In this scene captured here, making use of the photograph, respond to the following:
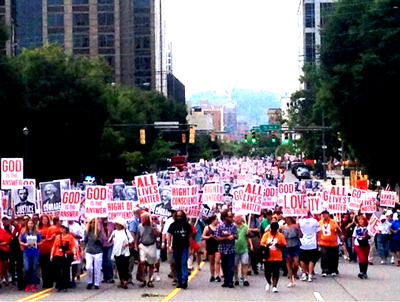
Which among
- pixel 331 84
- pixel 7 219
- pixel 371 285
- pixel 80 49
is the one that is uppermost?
pixel 80 49

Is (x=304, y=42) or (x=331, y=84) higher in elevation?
(x=304, y=42)

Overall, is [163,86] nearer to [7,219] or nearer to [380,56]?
[380,56]

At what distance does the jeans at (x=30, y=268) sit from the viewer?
75.0 ft

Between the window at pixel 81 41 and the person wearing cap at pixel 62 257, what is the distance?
11859 cm

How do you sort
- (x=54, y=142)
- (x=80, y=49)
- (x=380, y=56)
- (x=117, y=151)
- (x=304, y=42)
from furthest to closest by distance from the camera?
(x=304, y=42), (x=80, y=49), (x=117, y=151), (x=54, y=142), (x=380, y=56)

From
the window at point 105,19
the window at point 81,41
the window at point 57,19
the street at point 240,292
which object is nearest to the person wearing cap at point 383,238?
the street at point 240,292

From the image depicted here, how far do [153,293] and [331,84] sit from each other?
3504 cm

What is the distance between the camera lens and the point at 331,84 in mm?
54906

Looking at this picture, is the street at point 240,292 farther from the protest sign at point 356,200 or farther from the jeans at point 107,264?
the protest sign at point 356,200

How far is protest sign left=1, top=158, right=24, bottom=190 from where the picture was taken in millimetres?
26219

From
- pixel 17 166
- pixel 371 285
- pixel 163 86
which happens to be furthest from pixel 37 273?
pixel 163 86

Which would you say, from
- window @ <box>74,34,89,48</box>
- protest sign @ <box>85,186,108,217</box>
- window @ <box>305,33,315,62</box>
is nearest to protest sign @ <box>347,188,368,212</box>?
protest sign @ <box>85,186,108,217</box>

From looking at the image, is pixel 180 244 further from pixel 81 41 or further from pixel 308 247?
pixel 81 41

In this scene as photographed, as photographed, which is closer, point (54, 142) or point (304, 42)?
point (54, 142)
